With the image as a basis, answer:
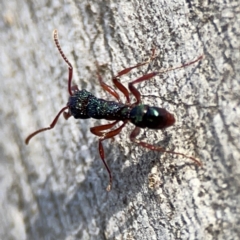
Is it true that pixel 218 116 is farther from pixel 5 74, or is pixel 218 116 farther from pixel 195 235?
pixel 5 74

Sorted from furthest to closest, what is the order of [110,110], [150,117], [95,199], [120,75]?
[110,110], [95,199], [120,75], [150,117]

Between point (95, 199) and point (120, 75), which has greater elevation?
point (120, 75)

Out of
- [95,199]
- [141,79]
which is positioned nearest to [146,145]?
[141,79]

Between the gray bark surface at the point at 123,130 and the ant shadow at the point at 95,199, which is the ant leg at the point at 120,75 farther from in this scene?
the ant shadow at the point at 95,199

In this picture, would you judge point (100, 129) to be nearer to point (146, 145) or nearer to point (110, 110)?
point (110, 110)

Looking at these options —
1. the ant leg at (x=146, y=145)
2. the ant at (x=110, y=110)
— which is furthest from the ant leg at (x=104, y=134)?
the ant leg at (x=146, y=145)

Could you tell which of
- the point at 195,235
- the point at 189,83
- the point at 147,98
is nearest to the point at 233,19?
the point at 189,83

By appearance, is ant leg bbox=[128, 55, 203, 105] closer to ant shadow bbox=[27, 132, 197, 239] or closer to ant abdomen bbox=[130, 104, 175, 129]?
ant abdomen bbox=[130, 104, 175, 129]
